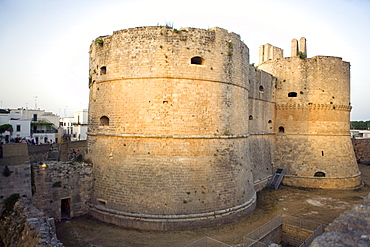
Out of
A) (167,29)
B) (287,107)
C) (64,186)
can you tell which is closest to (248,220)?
(64,186)

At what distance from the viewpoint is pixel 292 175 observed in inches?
749

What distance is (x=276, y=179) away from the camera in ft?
62.0

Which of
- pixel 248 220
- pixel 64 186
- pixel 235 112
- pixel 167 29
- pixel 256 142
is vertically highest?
pixel 167 29

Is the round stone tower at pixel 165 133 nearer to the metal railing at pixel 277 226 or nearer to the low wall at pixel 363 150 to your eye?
the metal railing at pixel 277 226

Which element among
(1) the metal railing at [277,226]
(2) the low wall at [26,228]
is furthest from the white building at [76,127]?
(1) the metal railing at [277,226]

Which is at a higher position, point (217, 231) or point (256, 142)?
point (256, 142)

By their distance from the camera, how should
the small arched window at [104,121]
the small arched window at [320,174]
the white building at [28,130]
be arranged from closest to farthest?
the small arched window at [104,121] < the small arched window at [320,174] < the white building at [28,130]

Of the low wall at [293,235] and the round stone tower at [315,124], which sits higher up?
the round stone tower at [315,124]

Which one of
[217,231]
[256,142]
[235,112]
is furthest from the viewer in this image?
[256,142]

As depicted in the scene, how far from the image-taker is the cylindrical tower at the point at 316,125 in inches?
739

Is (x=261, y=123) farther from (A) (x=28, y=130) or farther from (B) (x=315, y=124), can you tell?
(A) (x=28, y=130)

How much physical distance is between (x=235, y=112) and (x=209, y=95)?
1.91 metres

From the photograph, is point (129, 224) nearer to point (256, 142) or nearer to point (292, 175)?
point (256, 142)

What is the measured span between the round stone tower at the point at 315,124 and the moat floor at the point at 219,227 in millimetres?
2524
